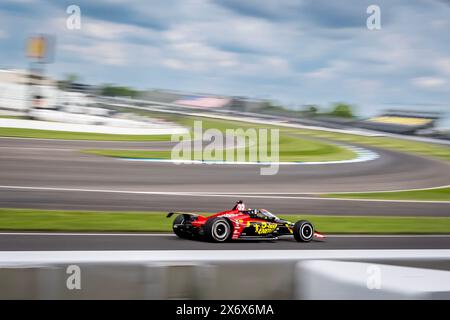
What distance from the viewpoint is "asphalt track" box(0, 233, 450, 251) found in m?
6.46

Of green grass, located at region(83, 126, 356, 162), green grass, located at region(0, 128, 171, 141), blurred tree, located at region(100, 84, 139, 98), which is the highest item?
blurred tree, located at region(100, 84, 139, 98)

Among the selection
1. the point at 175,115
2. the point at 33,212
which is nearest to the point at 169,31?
the point at 175,115

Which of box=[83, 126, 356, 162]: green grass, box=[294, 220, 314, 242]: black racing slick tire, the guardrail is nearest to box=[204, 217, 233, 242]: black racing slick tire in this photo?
box=[294, 220, 314, 242]: black racing slick tire

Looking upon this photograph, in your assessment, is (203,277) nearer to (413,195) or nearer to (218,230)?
(218,230)

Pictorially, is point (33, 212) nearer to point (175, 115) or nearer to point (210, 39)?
point (175, 115)

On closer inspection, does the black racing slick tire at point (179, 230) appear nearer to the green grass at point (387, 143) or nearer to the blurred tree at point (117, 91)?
the blurred tree at point (117, 91)

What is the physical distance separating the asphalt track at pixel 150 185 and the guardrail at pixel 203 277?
13.8 ft

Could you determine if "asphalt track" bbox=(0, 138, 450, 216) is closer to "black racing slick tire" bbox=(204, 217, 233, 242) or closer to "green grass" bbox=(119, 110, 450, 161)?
"green grass" bbox=(119, 110, 450, 161)

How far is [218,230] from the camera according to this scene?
274 inches

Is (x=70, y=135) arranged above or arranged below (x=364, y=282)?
above

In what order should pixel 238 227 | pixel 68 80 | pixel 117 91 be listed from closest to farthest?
pixel 238 227 < pixel 68 80 < pixel 117 91

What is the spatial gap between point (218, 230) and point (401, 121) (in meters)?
5.29

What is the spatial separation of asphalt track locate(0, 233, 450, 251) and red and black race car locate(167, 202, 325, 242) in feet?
0.35

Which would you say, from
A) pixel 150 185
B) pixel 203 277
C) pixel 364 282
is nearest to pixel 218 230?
pixel 150 185
